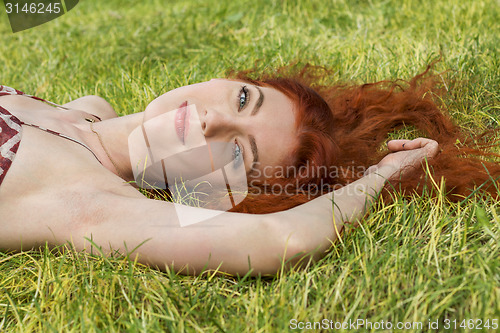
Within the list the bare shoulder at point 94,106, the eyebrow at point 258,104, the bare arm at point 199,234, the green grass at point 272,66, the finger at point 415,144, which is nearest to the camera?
the green grass at point 272,66

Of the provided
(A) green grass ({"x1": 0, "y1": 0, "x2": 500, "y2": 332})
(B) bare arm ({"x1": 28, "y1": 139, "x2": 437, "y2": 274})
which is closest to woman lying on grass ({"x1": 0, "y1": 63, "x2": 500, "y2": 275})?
(B) bare arm ({"x1": 28, "y1": 139, "x2": 437, "y2": 274})

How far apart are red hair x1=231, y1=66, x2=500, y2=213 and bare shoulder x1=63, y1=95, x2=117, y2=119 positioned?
0.97 metres

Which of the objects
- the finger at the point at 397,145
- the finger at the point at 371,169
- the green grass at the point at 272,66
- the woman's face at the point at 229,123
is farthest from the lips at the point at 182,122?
the finger at the point at 397,145

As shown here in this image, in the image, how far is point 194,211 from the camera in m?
2.27

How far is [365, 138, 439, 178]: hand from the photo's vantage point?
277cm

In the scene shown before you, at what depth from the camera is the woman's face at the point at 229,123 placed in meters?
2.69

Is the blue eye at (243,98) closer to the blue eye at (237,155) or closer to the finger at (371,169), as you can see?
the blue eye at (237,155)

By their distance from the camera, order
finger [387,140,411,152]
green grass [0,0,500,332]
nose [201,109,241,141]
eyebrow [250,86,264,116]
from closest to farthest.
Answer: green grass [0,0,500,332] → nose [201,109,241,141] → eyebrow [250,86,264,116] → finger [387,140,411,152]

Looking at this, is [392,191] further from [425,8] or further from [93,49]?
[93,49]

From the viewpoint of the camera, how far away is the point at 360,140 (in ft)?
10.7

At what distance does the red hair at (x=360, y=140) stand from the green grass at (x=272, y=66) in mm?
151

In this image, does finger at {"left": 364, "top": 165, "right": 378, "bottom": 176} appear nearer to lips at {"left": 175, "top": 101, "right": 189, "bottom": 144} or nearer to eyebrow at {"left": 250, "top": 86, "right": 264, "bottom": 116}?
eyebrow at {"left": 250, "top": 86, "right": 264, "bottom": 116}

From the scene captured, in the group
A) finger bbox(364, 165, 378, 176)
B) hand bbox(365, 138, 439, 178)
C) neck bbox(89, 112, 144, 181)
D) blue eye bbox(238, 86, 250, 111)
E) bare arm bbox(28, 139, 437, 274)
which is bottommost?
finger bbox(364, 165, 378, 176)

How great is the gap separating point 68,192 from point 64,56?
3.30 m
